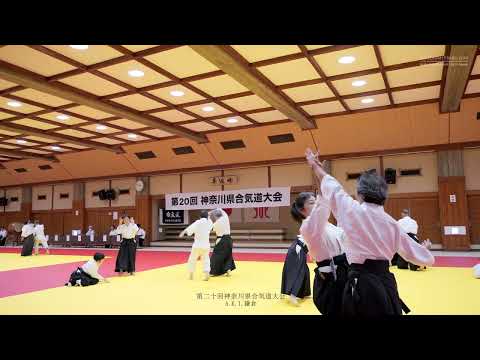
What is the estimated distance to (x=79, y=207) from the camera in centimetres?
1588

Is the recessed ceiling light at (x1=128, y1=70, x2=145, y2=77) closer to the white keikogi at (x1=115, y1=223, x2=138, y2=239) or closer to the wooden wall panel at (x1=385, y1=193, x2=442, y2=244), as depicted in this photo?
the white keikogi at (x1=115, y1=223, x2=138, y2=239)

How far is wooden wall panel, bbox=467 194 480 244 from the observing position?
32.9 ft

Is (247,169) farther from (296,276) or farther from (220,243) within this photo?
(296,276)

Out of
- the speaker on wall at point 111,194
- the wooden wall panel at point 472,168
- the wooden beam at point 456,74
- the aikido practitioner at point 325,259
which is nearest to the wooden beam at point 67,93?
the speaker on wall at point 111,194

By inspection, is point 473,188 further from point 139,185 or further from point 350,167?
point 139,185

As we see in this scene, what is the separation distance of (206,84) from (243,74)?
4.44ft

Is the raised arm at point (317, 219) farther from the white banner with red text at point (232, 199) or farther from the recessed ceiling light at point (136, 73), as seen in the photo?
the white banner with red text at point (232, 199)

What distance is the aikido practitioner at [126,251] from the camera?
6.82 metres

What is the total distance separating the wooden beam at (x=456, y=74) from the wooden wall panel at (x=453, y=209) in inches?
93.6

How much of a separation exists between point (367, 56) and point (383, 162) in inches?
216

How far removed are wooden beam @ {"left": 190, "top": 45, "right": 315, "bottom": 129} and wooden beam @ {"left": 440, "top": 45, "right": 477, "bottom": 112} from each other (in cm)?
305

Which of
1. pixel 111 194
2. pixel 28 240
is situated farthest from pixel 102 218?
pixel 28 240
